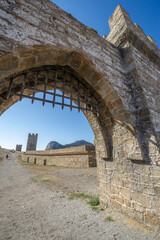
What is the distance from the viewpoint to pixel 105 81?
215 cm

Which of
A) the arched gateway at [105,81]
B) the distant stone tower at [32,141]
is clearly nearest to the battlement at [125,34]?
the arched gateway at [105,81]

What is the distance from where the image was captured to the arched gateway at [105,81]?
1.51 metres

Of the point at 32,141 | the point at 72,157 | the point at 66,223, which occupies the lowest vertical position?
the point at 66,223

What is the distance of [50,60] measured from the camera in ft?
5.90

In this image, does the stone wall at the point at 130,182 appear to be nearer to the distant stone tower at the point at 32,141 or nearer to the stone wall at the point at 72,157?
the stone wall at the point at 72,157

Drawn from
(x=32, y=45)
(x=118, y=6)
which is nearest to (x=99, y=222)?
(x=32, y=45)

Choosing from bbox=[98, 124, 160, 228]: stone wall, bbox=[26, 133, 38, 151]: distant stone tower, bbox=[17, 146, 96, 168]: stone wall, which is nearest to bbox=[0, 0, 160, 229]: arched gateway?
bbox=[98, 124, 160, 228]: stone wall

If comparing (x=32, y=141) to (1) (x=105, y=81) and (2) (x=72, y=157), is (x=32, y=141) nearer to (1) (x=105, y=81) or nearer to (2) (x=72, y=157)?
(2) (x=72, y=157)

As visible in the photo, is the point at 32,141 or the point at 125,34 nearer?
the point at 125,34

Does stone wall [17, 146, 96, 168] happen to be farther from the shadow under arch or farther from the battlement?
the battlement

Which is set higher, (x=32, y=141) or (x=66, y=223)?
(x=32, y=141)

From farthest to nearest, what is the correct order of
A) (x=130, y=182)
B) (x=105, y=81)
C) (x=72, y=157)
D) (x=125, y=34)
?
(x=72, y=157) < (x=125, y=34) < (x=105, y=81) < (x=130, y=182)

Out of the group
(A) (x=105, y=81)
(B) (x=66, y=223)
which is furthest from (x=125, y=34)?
(B) (x=66, y=223)

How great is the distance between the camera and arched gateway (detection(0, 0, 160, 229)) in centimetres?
151
